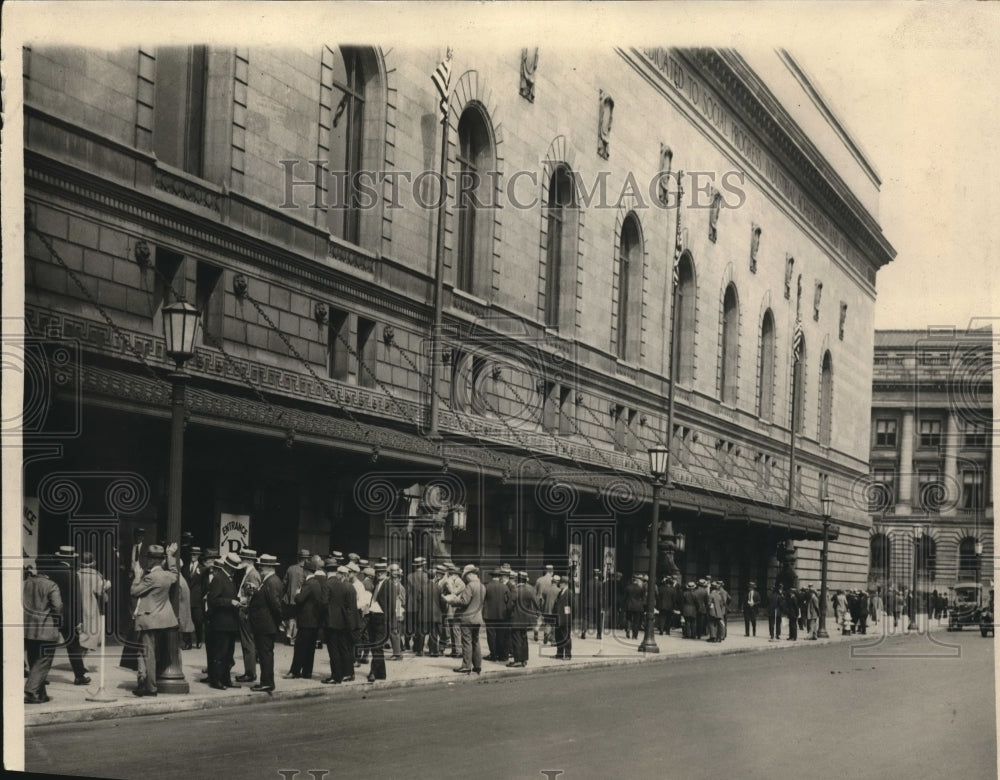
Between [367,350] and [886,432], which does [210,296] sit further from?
[886,432]

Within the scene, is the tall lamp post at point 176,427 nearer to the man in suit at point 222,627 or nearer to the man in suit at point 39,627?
the man in suit at point 222,627

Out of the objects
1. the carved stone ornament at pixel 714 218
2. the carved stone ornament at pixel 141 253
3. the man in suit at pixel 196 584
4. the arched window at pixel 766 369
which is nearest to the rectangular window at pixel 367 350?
the man in suit at pixel 196 584

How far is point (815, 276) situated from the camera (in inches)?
1716

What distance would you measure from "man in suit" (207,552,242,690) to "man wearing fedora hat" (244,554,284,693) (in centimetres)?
26

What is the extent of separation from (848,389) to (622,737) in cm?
1815

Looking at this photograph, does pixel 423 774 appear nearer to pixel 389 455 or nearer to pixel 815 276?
pixel 389 455

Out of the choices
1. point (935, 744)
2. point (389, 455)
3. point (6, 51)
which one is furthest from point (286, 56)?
point (935, 744)

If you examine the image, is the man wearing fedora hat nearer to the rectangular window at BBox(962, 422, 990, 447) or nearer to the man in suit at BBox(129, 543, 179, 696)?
the man in suit at BBox(129, 543, 179, 696)

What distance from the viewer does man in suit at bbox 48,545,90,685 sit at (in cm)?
1862

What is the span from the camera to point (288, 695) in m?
19.3

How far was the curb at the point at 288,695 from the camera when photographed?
15.6 metres

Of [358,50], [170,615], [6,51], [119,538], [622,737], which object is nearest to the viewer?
[6,51]

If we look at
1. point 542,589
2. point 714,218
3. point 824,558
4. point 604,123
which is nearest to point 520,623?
point 542,589

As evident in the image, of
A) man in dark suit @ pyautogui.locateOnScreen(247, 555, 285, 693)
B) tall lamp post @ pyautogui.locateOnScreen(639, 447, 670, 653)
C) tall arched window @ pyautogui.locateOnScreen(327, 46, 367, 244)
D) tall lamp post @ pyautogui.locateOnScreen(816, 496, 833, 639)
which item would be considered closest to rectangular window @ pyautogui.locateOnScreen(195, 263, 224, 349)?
tall arched window @ pyautogui.locateOnScreen(327, 46, 367, 244)
